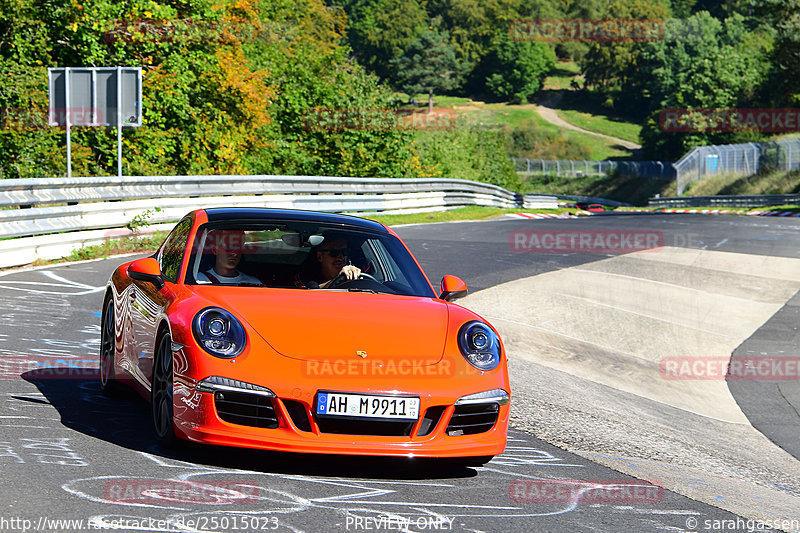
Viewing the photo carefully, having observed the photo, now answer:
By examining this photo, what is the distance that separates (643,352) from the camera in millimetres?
12094

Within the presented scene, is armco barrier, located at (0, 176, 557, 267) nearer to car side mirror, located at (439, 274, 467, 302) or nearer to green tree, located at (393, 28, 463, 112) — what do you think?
car side mirror, located at (439, 274, 467, 302)

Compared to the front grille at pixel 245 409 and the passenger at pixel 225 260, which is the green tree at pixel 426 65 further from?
the front grille at pixel 245 409

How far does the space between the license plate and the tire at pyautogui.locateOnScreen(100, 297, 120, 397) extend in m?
2.25

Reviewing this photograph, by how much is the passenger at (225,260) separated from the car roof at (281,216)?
0.35 ft

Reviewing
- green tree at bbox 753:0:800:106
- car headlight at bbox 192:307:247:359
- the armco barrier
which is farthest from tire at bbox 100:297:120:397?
green tree at bbox 753:0:800:106

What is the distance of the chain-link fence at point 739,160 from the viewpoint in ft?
205

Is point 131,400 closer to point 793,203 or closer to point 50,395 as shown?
point 50,395

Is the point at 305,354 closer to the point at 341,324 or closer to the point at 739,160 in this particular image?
the point at 341,324

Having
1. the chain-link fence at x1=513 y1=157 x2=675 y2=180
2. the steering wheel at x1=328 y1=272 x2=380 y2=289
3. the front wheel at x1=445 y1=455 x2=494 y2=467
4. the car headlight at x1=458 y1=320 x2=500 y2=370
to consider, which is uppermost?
the steering wheel at x1=328 y1=272 x2=380 y2=289

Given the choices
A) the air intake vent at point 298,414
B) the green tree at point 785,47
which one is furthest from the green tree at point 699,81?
the air intake vent at point 298,414

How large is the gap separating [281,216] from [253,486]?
2239 millimetres

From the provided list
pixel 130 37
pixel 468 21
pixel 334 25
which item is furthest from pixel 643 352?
pixel 468 21

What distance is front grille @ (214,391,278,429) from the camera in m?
4.91

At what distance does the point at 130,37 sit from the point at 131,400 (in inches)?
753
